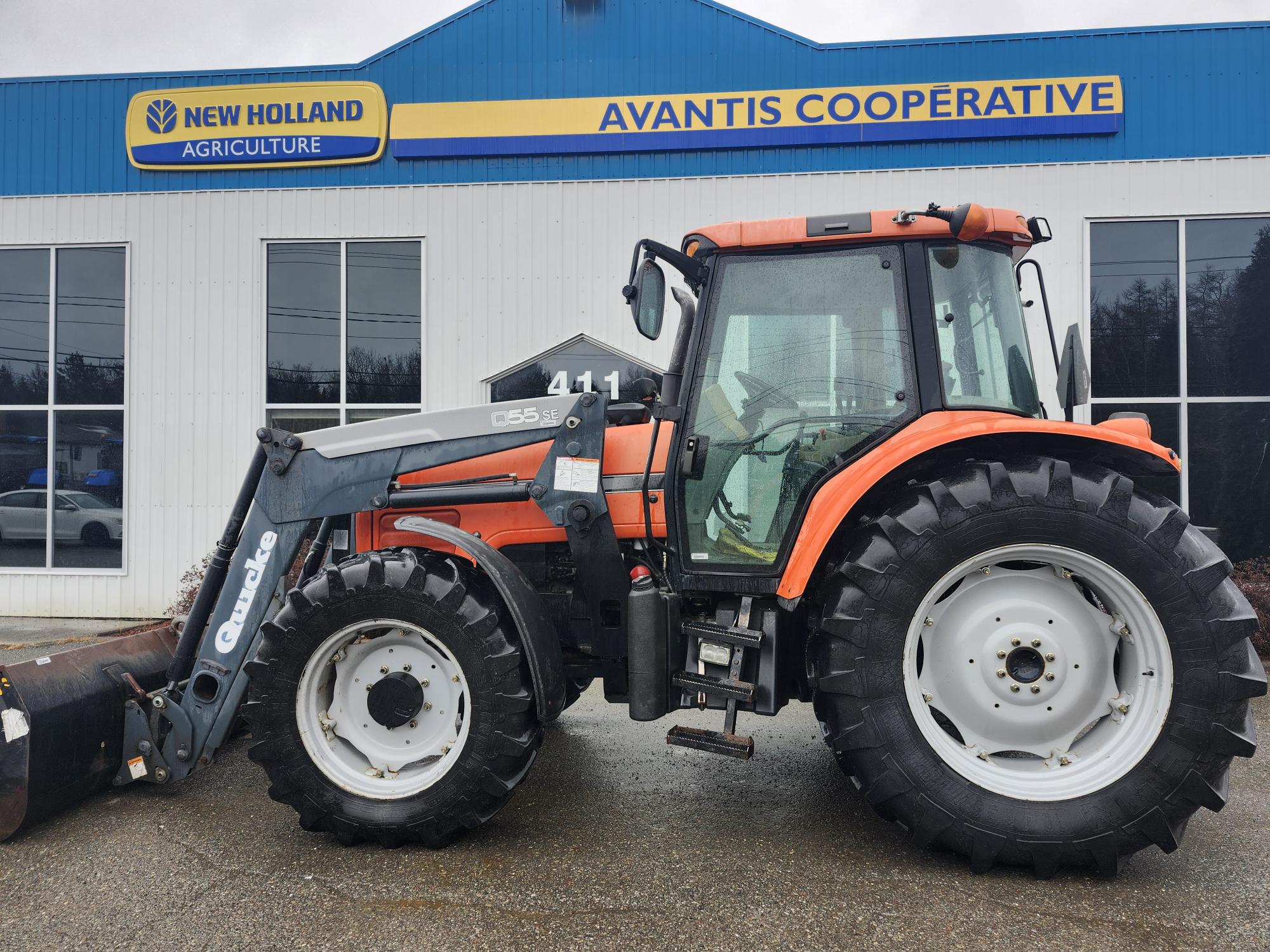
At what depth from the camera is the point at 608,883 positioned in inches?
106

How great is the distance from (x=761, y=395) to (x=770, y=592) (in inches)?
29.4

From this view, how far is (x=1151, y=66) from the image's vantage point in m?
7.76

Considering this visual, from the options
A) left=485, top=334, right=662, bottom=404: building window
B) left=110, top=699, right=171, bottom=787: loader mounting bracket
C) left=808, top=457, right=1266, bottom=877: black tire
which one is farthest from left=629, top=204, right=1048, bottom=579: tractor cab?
left=485, top=334, right=662, bottom=404: building window

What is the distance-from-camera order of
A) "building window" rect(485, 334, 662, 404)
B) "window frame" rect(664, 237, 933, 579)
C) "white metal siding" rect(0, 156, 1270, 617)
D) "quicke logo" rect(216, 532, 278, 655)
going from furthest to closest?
"building window" rect(485, 334, 662, 404) < "white metal siding" rect(0, 156, 1270, 617) < "quicke logo" rect(216, 532, 278, 655) < "window frame" rect(664, 237, 933, 579)

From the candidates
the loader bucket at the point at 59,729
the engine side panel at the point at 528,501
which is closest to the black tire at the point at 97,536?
the loader bucket at the point at 59,729

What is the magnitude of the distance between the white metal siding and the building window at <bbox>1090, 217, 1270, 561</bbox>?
0.29 m

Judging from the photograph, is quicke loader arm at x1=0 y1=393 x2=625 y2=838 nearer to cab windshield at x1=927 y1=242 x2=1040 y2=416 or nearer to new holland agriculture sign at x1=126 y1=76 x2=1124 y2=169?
cab windshield at x1=927 y1=242 x2=1040 y2=416

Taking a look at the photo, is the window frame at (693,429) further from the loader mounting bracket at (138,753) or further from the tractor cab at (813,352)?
the loader mounting bracket at (138,753)

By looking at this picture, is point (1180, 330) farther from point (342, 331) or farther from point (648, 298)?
point (342, 331)

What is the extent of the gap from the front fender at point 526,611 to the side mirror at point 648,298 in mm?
1021

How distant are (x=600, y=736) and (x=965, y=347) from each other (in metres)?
2.78

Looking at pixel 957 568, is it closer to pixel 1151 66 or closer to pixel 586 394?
pixel 586 394

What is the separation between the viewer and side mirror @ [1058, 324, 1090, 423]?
322cm

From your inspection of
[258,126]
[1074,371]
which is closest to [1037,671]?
[1074,371]
